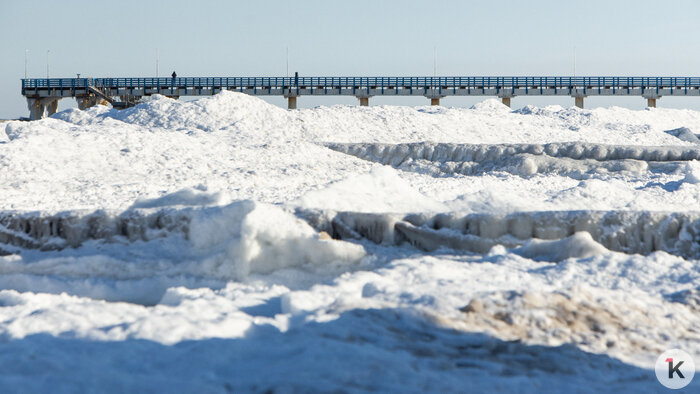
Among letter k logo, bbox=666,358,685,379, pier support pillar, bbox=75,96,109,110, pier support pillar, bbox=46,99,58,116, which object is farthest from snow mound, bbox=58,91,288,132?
pier support pillar, bbox=46,99,58,116

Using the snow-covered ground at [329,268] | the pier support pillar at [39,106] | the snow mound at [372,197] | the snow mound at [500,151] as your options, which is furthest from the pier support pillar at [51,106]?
the snow mound at [372,197]

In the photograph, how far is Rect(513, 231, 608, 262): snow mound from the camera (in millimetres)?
6406

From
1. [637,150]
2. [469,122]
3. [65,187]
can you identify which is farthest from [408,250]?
[469,122]

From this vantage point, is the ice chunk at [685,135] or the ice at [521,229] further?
the ice chunk at [685,135]

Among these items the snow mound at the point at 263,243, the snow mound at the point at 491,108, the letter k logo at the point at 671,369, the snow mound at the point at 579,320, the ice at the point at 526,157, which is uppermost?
the snow mound at the point at 491,108

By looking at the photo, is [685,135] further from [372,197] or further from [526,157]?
[372,197]

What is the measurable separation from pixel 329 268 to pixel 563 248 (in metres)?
2.09

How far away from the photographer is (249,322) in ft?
14.8

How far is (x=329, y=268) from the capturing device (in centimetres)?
684

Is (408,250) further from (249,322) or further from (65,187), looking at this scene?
(65,187)

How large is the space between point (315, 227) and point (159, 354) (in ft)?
11.2

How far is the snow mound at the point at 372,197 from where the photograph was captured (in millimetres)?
8195

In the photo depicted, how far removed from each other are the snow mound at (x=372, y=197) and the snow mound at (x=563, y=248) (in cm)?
198

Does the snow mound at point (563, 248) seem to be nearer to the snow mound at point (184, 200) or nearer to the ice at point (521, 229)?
the ice at point (521, 229)
